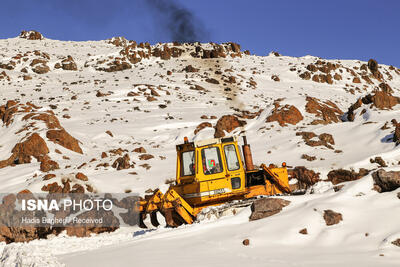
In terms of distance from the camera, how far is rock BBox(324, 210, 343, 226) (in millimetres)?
8062

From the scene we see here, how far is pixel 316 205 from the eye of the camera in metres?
8.80

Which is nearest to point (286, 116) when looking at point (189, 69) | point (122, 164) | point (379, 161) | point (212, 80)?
point (379, 161)

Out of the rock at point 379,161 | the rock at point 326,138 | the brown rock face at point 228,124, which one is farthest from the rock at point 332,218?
the brown rock face at point 228,124

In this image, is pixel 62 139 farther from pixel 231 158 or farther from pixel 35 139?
pixel 231 158

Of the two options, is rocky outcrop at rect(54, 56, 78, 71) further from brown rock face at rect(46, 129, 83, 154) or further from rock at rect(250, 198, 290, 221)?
rock at rect(250, 198, 290, 221)

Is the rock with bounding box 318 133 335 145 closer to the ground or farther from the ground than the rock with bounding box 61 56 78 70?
closer to the ground

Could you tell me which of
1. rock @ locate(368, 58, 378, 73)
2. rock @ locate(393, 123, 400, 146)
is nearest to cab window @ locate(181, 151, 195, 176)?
rock @ locate(393, 123, 400, 146)

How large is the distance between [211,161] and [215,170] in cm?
37

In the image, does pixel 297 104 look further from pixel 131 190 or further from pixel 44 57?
pixel 44 57

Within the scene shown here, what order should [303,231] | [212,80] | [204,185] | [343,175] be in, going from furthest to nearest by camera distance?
1. [212,80]
2. [343,175]
3. [204,185]
4. [303,231]

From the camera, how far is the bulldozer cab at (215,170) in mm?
12352

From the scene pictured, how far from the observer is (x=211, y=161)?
12.6 metres

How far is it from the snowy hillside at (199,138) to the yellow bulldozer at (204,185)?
992mm

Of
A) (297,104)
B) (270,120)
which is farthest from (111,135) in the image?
(297,104)
